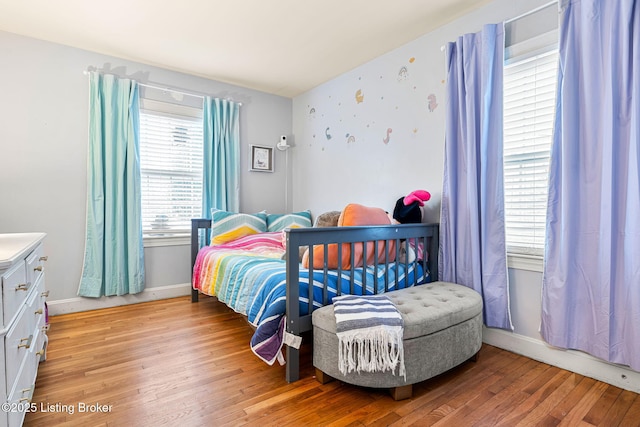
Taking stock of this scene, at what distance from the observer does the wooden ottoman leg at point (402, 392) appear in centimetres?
152

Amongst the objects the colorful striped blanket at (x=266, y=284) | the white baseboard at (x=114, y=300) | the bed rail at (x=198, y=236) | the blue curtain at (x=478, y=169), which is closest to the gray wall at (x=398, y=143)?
the blue curtain at (x=478, y=169)

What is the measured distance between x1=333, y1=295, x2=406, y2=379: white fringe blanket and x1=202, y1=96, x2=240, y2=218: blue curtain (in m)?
2.37

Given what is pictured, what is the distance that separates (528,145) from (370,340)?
5.11 ft

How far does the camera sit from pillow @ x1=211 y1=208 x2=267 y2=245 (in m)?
3.12

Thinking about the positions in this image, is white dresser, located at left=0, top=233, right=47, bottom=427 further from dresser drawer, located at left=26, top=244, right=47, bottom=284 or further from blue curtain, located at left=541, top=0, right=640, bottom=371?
blue curtain, located at left=541, top=0, right=640, bottom=371

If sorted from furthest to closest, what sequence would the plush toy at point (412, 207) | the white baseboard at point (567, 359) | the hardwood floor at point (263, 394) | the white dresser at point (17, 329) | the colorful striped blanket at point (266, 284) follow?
the plush toy at point (412, 207) < the colorful striped blanket at point (266, 284) < the white baseboard at point (567, 359) < the hardwood floor at point (263, 394) < the white dresser at point (17, 329)

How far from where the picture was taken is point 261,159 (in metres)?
3.84

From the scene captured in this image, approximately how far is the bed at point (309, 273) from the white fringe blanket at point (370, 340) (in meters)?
0.28

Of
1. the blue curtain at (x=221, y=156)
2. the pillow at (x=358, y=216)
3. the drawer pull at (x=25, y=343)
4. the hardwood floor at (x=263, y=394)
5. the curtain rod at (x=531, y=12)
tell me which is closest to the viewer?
→ the drawer pull at (x=25, y=343)

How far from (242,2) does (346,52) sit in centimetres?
103

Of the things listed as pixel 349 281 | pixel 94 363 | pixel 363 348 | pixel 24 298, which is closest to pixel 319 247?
pixel 349 281

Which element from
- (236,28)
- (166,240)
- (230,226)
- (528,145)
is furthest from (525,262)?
(166,240)

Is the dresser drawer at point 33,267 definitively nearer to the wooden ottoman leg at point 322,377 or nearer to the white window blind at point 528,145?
the wooden ottoman leg at point 322,377

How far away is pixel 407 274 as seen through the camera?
7.22 ft
